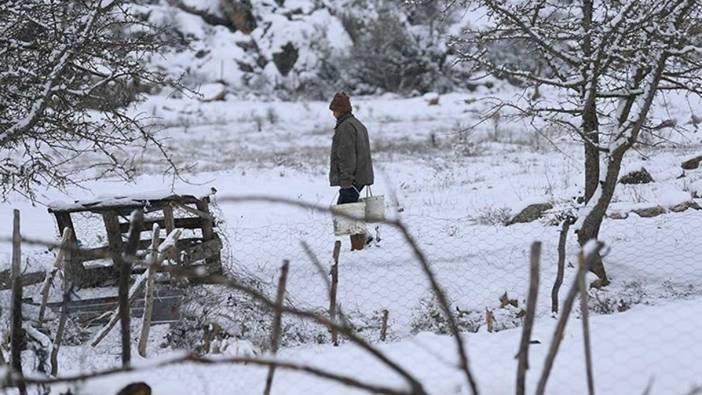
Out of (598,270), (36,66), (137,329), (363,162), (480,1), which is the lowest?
(137,329)

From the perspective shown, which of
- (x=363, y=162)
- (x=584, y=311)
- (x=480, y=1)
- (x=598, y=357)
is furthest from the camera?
(x=363, y=162)

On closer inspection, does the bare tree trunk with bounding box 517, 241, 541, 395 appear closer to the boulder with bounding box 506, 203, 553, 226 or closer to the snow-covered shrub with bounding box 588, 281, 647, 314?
the snow-covered shrub with bounding box 588, 281, 647, 314

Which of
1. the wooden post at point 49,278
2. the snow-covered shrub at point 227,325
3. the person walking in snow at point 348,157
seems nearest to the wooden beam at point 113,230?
the wooden post at point 49,278

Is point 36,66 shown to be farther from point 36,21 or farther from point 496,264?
point 496,264

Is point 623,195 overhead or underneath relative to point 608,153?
underneath

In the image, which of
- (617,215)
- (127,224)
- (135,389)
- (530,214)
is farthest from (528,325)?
(530,214)

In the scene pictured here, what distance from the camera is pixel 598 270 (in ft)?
20.7

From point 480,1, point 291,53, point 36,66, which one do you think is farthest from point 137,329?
point 291,53

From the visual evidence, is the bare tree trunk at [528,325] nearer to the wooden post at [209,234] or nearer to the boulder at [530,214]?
the wooden post at [209,234]

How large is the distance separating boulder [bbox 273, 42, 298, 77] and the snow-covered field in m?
23.3

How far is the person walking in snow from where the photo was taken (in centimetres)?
812

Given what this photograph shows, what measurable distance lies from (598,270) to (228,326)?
10.4 feet

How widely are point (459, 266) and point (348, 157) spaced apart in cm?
189

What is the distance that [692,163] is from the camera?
10898 millimetres
